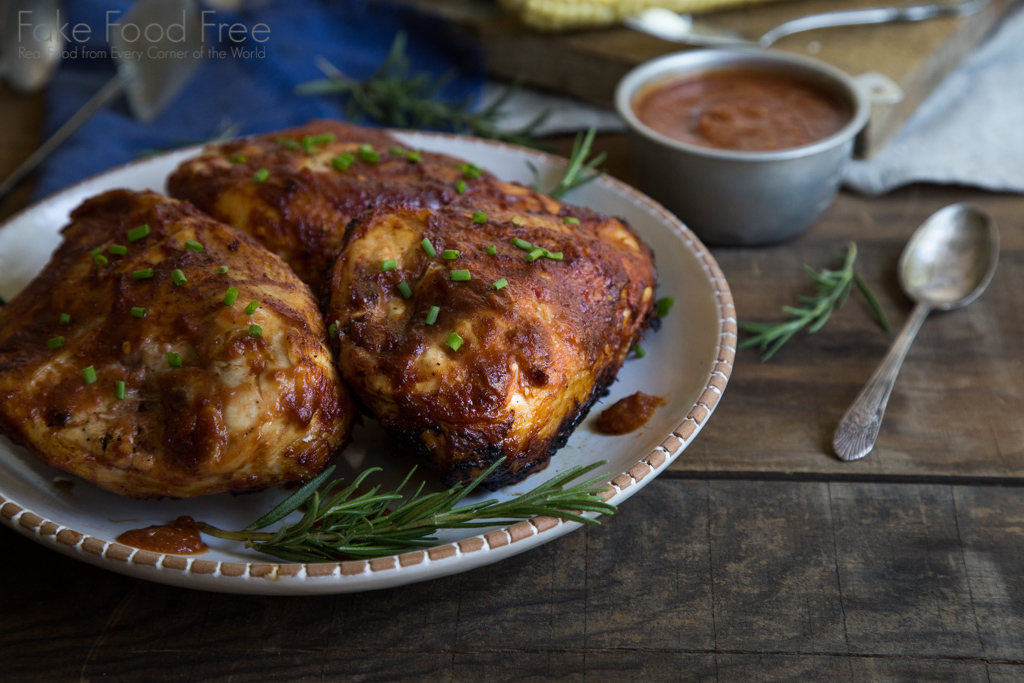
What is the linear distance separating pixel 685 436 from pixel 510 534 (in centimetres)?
57

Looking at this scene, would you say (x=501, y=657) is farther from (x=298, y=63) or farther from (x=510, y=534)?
(x=298, y=63)

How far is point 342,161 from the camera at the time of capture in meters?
2.86

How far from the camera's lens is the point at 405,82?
14.6 ft

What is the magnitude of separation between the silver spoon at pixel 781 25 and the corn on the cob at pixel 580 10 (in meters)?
0.05

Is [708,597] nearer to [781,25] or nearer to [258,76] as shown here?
[781,25]

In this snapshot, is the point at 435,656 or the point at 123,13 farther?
the point at 123,13

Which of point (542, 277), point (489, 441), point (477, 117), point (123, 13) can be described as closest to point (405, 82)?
point (477, 117)

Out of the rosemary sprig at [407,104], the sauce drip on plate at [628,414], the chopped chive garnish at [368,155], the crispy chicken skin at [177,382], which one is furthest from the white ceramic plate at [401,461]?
the rosemary sprig at [407,104]

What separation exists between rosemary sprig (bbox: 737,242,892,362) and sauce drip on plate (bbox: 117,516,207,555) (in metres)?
1.94

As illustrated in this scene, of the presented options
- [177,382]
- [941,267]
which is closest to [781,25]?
[941,267]

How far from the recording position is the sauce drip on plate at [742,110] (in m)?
3.62

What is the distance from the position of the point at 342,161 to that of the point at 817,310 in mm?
1813

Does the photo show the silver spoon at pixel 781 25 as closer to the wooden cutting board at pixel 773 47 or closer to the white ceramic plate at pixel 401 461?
the wooden cutting board at pixel 773 47

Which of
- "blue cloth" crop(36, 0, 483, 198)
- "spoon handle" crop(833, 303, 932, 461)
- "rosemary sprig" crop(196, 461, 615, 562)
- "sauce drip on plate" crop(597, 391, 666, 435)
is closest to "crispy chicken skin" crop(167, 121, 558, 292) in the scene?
"sauce drip on plate" crop(597, 391, 666, 435)
